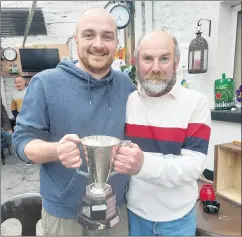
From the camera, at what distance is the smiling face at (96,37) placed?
41 centimetres

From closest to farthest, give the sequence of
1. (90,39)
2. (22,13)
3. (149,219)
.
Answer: (90,39) < (149,219) < (22,13)

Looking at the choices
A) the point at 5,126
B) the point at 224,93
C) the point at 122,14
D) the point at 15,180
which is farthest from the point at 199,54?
the point at 15,180

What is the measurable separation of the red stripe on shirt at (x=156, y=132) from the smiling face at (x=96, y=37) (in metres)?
0.15

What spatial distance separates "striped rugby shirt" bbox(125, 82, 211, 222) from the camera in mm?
437

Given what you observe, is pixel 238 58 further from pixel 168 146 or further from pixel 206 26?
pixel 168 146

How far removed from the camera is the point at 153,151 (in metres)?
0.49

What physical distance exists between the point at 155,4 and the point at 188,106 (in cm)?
50

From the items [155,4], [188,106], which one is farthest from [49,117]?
[155,4]

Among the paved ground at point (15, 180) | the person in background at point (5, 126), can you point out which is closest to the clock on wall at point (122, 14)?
the person in background at point (5, 126)

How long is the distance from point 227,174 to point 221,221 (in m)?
0.15

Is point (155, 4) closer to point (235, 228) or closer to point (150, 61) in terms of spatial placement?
point (150, 61)

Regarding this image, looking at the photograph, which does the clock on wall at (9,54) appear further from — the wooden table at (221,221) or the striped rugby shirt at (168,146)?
the wooden table at (221,221)

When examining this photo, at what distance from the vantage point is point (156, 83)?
1.51 ft

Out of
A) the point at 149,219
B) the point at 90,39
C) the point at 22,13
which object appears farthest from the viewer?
the point at 22,13
